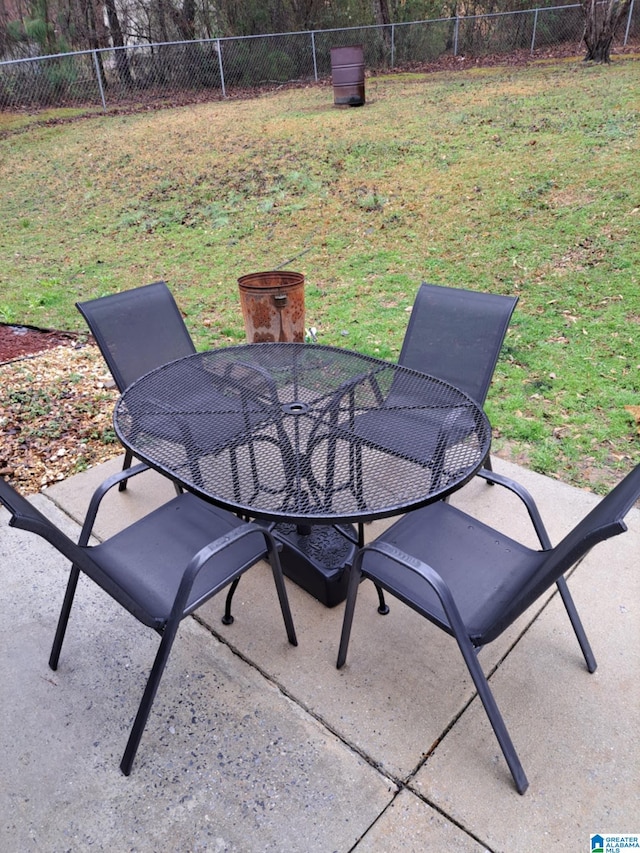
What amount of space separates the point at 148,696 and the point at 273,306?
8.31 feet

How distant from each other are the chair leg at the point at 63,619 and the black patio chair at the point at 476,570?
86cm

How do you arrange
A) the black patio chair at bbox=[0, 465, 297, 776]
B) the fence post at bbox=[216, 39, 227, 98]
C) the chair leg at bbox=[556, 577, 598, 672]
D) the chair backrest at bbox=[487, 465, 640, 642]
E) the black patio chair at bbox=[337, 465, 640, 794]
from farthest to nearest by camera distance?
1. the fence post at bbox=[216, 39, 227, 98]
2. the chair leg at bbox=[556, 577, 598, 672]
3. the black patio chair at bbox=[0, 465, 297, 776]
4. the black patio chair at bbox=[337, 465, 640, 794]
5. the chair backrest at bbox=[487, 465, 640, 642]

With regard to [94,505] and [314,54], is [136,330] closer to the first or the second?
[94,505]

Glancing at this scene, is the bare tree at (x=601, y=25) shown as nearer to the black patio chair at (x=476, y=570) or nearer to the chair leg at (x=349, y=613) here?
the black patio chair at (x=476, y=570)

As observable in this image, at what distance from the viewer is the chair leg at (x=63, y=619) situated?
1.79m

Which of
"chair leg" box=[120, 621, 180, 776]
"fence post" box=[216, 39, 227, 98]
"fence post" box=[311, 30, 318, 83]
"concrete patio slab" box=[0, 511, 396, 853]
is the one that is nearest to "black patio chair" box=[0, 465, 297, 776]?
"chair leg" box=[120, 621, 180, 776]

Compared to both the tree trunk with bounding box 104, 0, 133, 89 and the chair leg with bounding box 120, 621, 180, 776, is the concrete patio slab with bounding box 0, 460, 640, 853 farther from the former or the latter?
the tree trunk with bounding box 104, 0, 133, 89

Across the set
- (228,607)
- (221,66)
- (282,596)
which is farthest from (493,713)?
(221,66)

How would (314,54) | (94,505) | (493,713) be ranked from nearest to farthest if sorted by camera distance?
(493,713) < (94,505) < (314,54)

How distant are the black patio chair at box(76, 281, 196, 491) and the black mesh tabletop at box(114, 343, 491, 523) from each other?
1.09 feet

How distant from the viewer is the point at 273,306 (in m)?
3.56

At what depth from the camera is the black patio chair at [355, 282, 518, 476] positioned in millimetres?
2600

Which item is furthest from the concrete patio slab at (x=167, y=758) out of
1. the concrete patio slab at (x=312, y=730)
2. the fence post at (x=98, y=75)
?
the fence post at (x=98, y=75)

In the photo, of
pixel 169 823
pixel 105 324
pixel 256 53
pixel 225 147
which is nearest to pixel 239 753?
pixel 169 823
